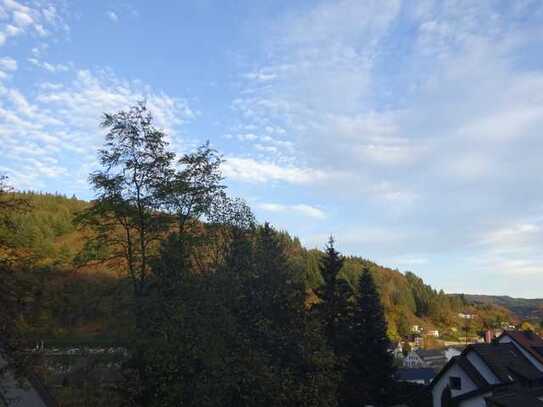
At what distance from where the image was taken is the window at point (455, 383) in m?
32.6

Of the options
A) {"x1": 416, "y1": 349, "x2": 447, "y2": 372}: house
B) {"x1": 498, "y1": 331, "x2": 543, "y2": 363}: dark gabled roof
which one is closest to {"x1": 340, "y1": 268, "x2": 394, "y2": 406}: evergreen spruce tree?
{"x1": 498, "y1": 331, "x2": 543, "y2": 363}: dark gabled roof


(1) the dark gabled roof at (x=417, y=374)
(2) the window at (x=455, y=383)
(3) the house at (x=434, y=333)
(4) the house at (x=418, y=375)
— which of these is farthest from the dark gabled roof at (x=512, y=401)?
(3) the house at (x=434, y=333)

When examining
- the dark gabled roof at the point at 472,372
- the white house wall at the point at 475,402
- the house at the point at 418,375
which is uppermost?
the dark gabled roof at the point at 472,372

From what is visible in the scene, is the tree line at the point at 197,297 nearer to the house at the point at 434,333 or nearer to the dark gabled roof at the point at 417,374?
the dark gabled roof at the point at 417,374

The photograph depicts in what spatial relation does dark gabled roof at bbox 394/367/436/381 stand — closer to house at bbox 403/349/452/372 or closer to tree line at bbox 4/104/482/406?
house at bbox 403/349/452/372

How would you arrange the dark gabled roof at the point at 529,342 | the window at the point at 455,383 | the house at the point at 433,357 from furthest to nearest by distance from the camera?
the house at the point at 433,357
the dark gabled roof at the point at 529,342
the window at the point at 455,383

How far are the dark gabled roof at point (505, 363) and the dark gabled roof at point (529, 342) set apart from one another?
0.74 meters

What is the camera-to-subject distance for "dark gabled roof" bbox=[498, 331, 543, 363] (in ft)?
114

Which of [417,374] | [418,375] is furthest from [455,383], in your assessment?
[417,374]

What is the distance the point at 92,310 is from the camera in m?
17.9

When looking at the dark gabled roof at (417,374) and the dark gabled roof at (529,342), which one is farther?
the dark gabled roof at (417,374)

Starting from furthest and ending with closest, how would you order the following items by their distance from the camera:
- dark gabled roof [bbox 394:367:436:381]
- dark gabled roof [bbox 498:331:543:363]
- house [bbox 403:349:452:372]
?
house [bbox 403:349:452:372]
dark gabled roof [bbox 394:367:436:381]
dark gabled roof [bbox 498:331:543:363]

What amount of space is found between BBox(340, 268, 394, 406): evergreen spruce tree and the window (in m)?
4.51

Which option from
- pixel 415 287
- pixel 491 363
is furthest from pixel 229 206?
pixel 415 287
